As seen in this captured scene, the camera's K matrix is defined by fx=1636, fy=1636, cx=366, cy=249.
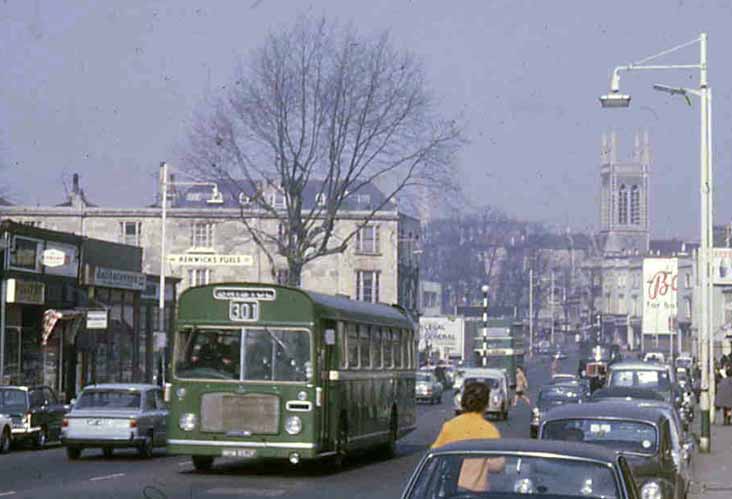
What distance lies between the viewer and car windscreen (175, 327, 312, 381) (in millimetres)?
24922

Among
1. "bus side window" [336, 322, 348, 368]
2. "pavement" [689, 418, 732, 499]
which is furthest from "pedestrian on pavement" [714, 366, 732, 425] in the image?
"bus side window" [336, 322, 348, 368]

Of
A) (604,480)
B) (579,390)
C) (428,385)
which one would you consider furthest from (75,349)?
(604,480)

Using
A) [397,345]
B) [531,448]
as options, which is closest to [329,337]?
[397,345]

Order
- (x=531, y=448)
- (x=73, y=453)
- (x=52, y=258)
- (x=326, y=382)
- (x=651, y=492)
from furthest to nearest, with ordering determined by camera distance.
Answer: (x=52, y=258) → (x=73, y=453) → (x=326, y=382) → (x=651, y=492) → (x=531, y=448)

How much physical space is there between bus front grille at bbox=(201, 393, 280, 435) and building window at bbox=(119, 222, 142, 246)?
70099 mm

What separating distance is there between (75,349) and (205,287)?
2925 centimetres

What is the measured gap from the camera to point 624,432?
17.7m

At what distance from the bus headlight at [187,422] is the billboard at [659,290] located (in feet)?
155

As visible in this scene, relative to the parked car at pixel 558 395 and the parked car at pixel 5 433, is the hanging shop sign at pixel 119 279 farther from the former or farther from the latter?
the parked car at pixel 5 433

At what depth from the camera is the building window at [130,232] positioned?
309 ft

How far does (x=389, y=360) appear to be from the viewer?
31.0 m

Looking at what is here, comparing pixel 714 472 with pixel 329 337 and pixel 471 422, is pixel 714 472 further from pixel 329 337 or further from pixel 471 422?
→ pixel 471 422

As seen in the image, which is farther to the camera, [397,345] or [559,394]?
[559,394]

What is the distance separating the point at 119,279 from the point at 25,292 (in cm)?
895
